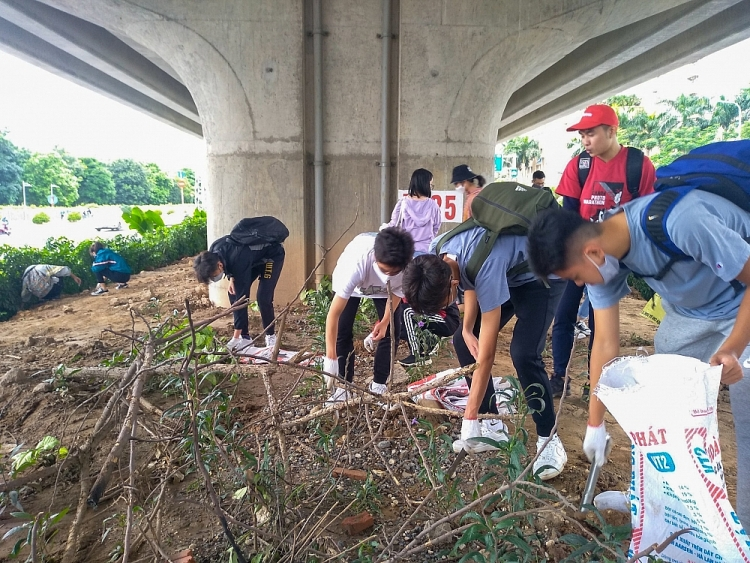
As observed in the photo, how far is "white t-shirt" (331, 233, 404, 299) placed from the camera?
304cm

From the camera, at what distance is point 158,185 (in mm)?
61156

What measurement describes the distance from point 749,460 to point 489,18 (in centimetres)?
565

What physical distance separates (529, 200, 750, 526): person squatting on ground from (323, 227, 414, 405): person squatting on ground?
1.01 m

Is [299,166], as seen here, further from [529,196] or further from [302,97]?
[529,196]

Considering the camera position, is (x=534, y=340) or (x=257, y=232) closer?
(x=534, y=340)

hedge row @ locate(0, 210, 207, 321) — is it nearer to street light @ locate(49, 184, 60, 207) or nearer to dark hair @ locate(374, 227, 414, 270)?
dark hair @ locate(374, 227, 414, 270)

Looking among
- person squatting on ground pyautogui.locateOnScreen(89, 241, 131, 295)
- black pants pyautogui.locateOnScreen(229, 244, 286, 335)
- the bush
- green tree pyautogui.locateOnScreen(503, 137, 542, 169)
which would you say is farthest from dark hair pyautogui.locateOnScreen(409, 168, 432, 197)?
green tree pyautogui.locateOnScreen(503, 137, 542, 169)

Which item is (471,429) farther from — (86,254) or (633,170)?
(86,254)

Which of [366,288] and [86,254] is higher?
[366,288]

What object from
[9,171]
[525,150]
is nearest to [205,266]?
[9,171]

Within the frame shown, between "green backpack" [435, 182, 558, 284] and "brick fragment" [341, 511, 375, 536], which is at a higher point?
"green backpack" [435, 182, 558, 284]

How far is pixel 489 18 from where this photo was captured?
6012 mm

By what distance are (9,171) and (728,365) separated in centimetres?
5094

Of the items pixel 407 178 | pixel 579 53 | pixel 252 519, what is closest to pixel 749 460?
pixel 252 519
